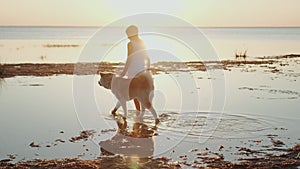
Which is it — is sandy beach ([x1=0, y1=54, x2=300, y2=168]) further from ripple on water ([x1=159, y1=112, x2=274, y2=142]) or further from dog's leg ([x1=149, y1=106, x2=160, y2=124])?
dog's leg ([x1=149, y1=106, x2=160, y2=124])

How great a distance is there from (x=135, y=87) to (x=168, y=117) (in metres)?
1.67

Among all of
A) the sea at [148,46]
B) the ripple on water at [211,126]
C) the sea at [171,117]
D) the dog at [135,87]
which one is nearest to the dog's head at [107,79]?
the dog at [135,87]

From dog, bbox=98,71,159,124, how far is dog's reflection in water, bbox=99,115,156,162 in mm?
556

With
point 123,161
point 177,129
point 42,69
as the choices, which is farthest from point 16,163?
point 42,69

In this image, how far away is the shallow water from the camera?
823 cm

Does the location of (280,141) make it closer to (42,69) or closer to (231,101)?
(231,101)

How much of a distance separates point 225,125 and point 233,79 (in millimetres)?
8773

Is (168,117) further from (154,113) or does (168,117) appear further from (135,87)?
(135,87)

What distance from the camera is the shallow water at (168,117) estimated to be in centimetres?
823

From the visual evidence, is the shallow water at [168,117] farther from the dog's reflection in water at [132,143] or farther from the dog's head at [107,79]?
the dog's head at [107,79]

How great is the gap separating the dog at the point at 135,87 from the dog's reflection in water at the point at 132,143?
556 millimetres

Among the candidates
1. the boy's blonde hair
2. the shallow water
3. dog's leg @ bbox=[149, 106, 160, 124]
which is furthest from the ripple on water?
the boy's blonde hair

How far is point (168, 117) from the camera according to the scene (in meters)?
10.6

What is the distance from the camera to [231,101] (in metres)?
12.8
